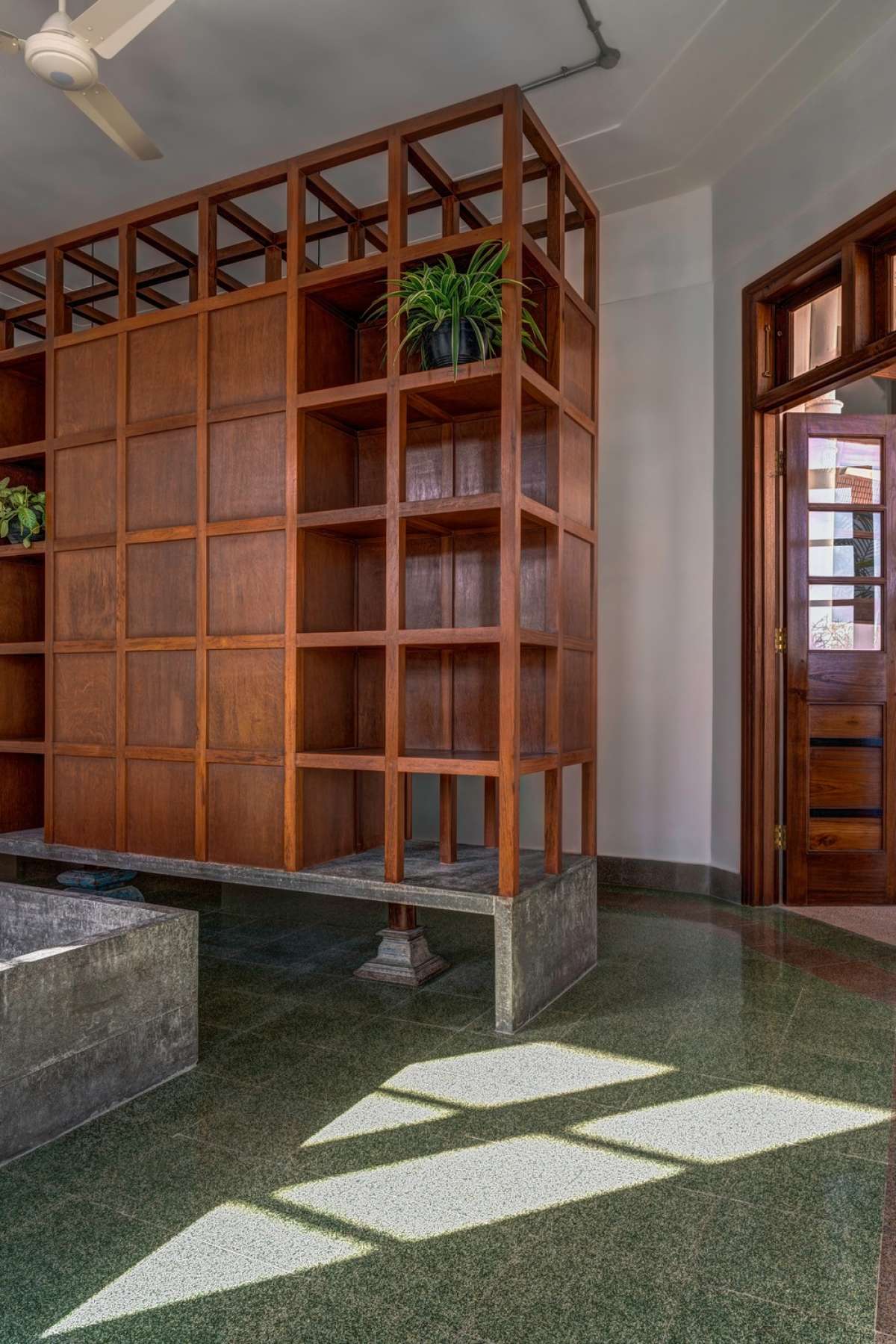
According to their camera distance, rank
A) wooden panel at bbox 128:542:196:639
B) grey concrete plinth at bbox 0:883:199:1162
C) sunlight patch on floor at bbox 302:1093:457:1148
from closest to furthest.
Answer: grey concrete plinth at bbox 0:883:199:1162
sunlight patch on floor at bbox 302:1093:457:1148
wooden panel at bbox 128:542:196:639

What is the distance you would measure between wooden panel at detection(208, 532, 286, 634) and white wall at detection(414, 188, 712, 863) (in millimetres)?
2131

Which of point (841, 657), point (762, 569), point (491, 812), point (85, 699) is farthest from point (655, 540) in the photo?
point (85, 699)

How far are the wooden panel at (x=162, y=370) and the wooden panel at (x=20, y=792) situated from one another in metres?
1.73

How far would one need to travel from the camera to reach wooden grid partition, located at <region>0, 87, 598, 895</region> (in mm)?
3100

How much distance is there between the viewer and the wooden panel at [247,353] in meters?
3.37

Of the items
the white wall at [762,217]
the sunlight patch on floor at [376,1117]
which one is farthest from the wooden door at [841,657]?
the sunlight patch on floor at [376,1117]

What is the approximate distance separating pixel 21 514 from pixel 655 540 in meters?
3.08

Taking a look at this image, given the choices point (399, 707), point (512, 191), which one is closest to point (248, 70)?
point (512, 191)

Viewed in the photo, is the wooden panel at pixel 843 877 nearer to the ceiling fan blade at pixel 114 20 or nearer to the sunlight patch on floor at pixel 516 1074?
the sunlight patch on floor at pixel 516 1074

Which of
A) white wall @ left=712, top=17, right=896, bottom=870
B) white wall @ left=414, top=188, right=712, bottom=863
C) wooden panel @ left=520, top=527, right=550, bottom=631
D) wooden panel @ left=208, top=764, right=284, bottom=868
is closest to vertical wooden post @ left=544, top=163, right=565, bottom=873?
wooden panel @ left=520, top=527, right=550, bottom=631

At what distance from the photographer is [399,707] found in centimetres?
310

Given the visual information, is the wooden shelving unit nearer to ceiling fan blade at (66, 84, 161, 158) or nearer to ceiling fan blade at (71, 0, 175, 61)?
ceiling fan blade at (66, 84, 161, 158)

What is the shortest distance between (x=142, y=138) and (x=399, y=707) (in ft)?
7.00

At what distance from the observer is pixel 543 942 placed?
10.0 feet
